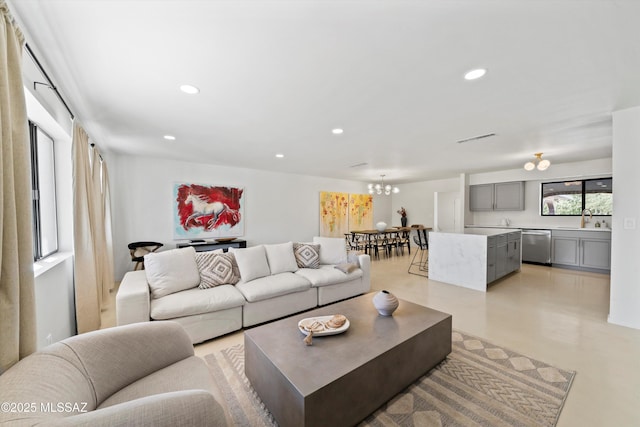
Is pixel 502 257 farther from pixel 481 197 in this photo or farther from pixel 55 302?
pixel 55 302

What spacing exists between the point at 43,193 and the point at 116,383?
7.47 ft

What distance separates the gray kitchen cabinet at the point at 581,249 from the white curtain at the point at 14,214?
7877 mm

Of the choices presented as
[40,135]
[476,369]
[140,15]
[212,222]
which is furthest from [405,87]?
[212,222]

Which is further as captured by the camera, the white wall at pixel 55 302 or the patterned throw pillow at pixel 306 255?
the patterned throw pillow at pixel 306 255

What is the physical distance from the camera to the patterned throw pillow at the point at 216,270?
282 centimetres

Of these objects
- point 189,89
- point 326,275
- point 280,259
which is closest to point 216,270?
point 280,259

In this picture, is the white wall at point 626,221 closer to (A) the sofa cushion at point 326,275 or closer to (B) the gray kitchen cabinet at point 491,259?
(B) the gray kitchen cabinet at point 491,259

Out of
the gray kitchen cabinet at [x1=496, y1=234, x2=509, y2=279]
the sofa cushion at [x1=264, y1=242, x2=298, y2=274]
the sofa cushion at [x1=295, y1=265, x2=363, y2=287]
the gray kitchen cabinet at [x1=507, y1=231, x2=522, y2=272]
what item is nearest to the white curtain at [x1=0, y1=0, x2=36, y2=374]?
the sofa cushion at [x1=264, y1=242, x2=298, y2=274]

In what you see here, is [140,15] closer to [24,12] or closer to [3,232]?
[24,12]

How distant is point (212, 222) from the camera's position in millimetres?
5473

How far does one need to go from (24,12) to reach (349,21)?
5.92 ft

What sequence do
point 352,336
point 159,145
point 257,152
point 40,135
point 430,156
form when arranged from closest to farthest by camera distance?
point 352,336, point 40,135, point 159,145, point 257,152, point 430,156

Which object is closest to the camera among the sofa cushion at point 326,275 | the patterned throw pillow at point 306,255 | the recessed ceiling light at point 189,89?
the recessed ceiling light at point 189,89

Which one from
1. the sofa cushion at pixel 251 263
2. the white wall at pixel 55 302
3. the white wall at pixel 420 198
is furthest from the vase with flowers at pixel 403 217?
the white wall at pixel 55 302
